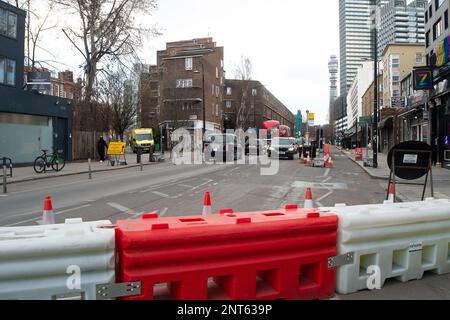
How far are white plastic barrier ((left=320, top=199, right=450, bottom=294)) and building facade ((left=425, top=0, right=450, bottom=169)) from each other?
19.5m

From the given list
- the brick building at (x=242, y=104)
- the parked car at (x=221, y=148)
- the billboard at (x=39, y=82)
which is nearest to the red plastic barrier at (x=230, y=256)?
the billboard at (x=39, y=82)

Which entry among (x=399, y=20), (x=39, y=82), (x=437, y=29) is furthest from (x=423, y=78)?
(x=39, y=82)

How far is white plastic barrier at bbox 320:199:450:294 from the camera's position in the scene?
451 cm

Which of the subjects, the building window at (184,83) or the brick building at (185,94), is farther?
the building window at (184,83)

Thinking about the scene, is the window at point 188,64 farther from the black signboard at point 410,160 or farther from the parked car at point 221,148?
the black signboard at point 410,160

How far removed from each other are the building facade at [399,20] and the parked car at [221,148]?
1356 cm

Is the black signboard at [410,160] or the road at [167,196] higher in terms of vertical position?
the black signboard at [410,160]

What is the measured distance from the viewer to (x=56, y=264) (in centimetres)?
341

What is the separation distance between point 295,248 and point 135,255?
5.28 feet

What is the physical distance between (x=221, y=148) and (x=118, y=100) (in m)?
22.7

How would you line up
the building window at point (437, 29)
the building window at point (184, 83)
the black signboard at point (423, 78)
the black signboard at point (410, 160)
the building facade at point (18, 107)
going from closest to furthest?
the black signboard at point (410, 160) < the black signboard at point (423, 78) < the building facade at point (18, 107) < the building window at point (437, 29) < the building window at point (184, 83)

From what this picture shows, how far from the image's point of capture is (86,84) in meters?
37.7

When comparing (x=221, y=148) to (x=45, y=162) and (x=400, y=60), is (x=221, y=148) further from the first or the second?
(x=400, y=60)

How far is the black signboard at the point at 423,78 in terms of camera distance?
24.0 m
